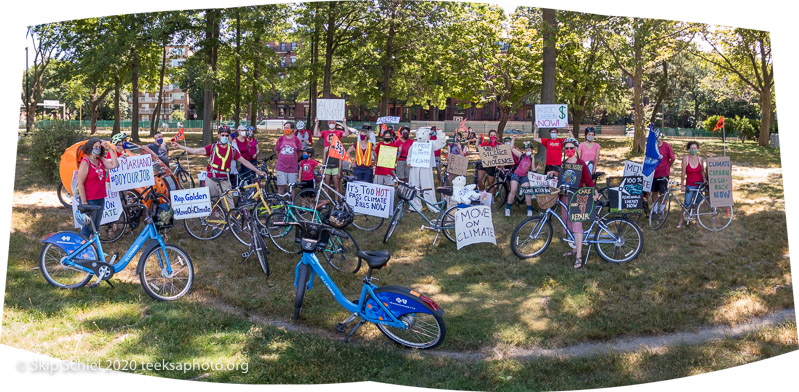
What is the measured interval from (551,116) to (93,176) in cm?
985

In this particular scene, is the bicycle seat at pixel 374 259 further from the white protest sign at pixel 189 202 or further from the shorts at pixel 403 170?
the shorts at pixel 403 170

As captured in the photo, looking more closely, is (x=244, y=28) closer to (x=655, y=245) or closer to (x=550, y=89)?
(x=550, y=89)

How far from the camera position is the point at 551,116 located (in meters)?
13.8

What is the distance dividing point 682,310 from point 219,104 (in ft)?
84.1

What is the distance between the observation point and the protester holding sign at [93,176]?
794 cm

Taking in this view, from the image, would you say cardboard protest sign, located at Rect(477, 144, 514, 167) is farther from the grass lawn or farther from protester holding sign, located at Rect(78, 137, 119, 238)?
protester holding sign, located at Rect(78, 137, 119, 238)

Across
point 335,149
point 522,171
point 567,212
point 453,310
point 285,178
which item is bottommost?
point 453,310

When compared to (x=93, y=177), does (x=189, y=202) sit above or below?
below

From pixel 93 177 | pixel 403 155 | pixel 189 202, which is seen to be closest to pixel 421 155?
pixel 403 155

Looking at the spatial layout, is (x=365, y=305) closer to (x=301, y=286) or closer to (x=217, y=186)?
(x=301, y=286)

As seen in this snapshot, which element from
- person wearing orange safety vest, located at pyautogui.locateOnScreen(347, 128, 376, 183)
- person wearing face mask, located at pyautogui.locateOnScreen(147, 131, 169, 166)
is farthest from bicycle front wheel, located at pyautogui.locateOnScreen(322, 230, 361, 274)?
person wearing face mask, located at pyautogui.locateOnScreen(147, 131, 169, 166)

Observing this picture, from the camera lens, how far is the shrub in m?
15.3

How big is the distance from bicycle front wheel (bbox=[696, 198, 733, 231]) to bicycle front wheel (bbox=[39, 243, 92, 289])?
10.9 meters

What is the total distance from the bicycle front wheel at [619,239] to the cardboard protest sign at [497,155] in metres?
4.25
